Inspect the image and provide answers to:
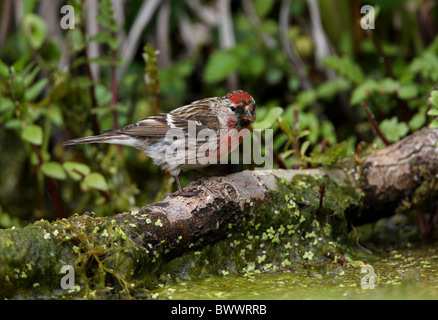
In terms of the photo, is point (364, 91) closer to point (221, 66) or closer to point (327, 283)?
point (221, 66)

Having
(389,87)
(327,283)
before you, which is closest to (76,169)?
(327,283)

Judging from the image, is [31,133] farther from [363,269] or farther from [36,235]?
[363,269]

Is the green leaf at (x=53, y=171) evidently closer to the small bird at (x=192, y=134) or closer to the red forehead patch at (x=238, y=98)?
the small bird at (x=192, y=134)

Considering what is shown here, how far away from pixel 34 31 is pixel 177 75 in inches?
66.9

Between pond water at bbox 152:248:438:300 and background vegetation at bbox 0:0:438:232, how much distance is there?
1.11 metres

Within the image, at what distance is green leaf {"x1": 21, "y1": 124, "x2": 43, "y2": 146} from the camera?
382cm

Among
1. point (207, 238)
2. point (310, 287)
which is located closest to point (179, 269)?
point (207, 238)

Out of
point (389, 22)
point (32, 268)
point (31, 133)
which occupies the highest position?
point (389, 22)

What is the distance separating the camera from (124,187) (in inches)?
177

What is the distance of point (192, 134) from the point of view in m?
3.38

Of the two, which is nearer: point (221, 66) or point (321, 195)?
point (321, 195)

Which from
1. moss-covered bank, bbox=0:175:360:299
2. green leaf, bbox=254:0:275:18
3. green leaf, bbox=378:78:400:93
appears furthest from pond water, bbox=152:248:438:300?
green leaf, bbox=254:0:275:18

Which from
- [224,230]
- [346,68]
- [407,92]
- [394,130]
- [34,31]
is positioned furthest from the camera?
[346,68]
